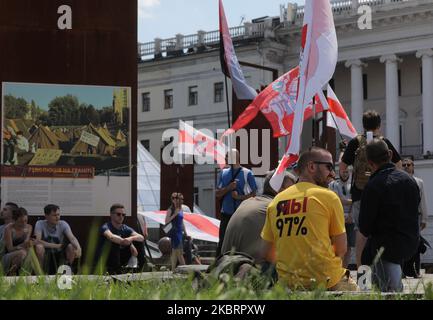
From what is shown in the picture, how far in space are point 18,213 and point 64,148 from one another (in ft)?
4.93

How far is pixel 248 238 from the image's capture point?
7609mm

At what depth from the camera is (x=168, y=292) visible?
4.31 m

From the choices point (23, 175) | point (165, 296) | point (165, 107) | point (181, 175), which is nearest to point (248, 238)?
point (165, 296)

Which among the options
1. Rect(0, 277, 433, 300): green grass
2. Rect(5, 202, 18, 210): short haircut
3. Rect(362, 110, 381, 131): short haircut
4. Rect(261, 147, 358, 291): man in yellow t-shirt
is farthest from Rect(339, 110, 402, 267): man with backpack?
Rect(0, 277, 433, 300): green grass

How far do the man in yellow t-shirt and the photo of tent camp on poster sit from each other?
6.49 meters

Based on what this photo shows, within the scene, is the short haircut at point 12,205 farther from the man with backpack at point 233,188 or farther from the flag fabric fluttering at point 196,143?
the flag fabric fluttering at point 196,143

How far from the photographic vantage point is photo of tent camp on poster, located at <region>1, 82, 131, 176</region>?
12.7 metres

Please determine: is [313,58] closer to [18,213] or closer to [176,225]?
[18,213]

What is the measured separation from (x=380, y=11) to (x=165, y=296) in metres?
58.6

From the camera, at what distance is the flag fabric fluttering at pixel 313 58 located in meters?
10.8

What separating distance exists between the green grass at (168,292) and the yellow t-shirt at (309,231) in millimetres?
1238

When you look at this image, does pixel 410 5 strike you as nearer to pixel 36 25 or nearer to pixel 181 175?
pixel 181 175

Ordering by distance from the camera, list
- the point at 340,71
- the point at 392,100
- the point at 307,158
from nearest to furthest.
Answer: the point at 307,158 < the point at 392,100 < the point at 340,71

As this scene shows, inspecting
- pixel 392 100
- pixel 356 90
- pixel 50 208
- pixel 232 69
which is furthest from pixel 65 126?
pixel 356 90
